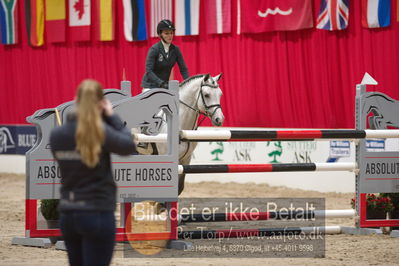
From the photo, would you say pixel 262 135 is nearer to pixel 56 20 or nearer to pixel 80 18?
pixel 80 18

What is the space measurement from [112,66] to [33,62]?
7.44ft

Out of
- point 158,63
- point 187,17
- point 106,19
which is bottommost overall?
point 158,63

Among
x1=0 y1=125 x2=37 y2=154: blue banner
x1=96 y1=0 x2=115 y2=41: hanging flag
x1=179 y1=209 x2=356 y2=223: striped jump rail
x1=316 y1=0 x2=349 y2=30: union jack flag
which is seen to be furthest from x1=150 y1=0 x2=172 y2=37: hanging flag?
x1=179 y1=209 x2=356 y2=223: striped jump rail

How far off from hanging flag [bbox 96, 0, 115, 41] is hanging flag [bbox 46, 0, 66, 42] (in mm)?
874

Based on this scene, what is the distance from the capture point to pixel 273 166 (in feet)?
24.0

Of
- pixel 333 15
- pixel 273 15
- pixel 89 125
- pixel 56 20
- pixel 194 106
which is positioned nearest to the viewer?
pixel 89 125

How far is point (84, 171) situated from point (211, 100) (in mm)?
4847

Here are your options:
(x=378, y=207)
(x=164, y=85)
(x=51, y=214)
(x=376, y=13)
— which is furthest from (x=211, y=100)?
(x=376, y=13)

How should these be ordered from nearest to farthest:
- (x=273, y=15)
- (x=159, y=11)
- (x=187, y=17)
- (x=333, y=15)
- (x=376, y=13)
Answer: (x=376, y=13) → (x=333, y=15) → (x=273, y=15) → (x=187, y=17) → (x=159, y=11)

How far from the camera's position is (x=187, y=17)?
14.1 metres

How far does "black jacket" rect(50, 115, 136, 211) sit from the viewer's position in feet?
11.8

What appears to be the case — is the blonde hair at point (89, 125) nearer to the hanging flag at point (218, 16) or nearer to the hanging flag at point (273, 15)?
the hanging flag at point (273, 15)

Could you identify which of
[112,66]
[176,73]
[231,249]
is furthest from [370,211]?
[112,66]

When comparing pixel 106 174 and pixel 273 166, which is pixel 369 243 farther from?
pixel 106 174
